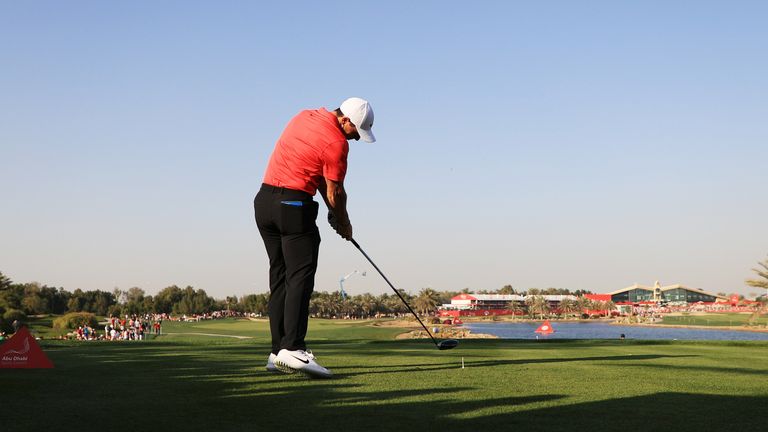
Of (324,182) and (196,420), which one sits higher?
(324,182)

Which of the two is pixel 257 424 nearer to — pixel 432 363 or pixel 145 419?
pixel 145 419

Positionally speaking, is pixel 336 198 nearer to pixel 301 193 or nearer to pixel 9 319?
pixel 301 193

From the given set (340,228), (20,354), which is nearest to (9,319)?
(20,354)

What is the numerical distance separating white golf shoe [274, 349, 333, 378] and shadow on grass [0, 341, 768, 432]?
0.13 m

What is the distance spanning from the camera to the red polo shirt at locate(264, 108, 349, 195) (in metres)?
7.12

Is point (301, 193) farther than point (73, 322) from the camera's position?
No

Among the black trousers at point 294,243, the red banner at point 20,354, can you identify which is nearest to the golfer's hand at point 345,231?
the black trousers at point 294,243

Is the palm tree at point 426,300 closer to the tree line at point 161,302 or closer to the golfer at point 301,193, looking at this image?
the tree line at point 161,302

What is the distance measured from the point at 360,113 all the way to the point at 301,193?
A: 3.45ft

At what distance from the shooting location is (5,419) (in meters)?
4.22

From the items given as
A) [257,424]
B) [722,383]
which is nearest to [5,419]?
[257,424]

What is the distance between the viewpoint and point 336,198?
7.20 m

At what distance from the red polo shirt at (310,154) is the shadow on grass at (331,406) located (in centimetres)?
198

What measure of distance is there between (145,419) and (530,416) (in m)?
2.36
